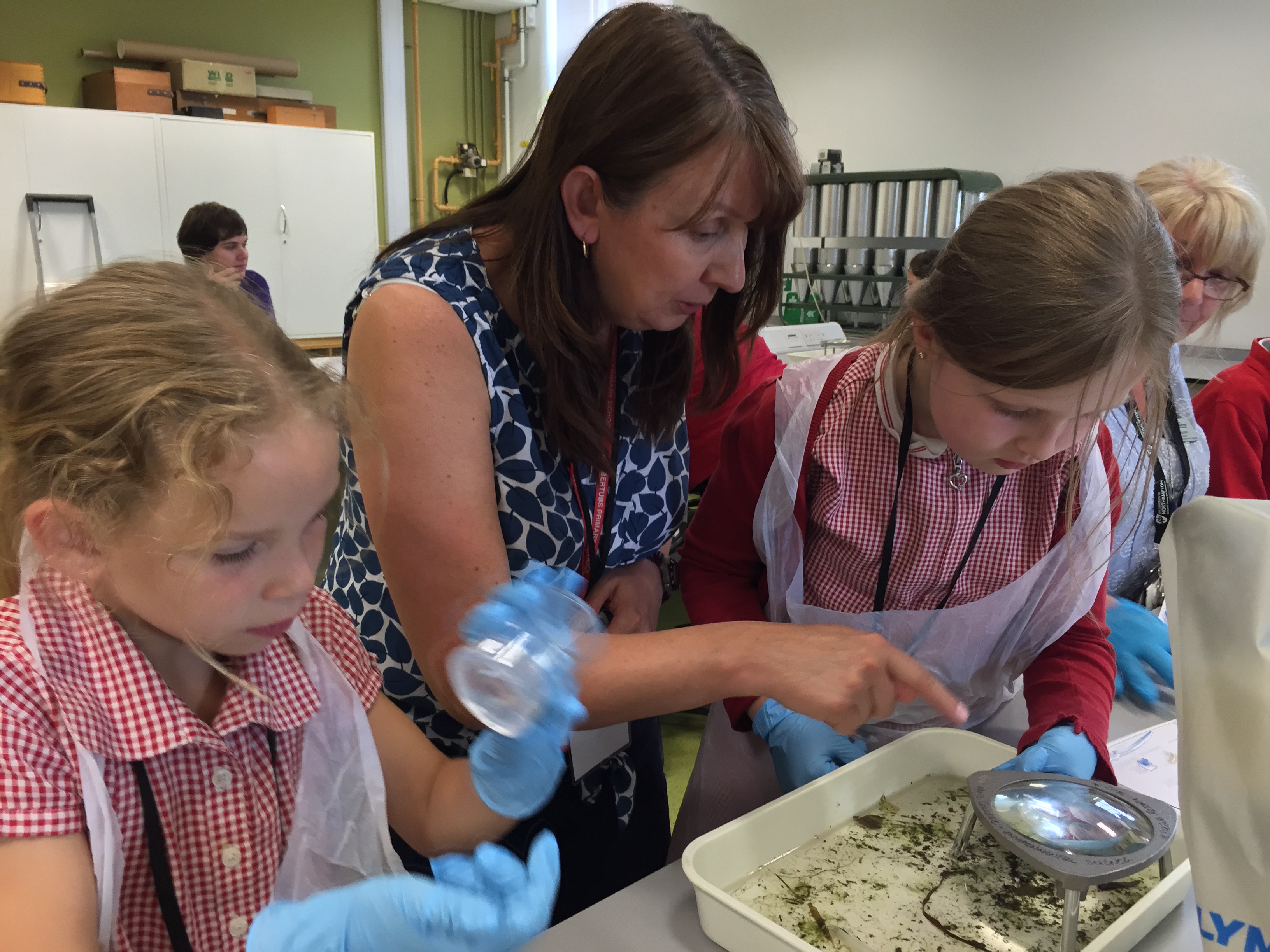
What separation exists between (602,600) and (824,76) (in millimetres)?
4232

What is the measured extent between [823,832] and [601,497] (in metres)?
0.42

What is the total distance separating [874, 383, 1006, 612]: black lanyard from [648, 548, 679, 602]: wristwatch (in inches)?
10.9

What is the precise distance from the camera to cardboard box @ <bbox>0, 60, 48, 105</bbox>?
432cm

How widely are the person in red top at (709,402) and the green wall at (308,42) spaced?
444cm

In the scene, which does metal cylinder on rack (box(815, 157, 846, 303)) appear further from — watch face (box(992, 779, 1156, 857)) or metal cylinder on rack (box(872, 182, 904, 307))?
watch face (box(992, 779, 1156, 857))

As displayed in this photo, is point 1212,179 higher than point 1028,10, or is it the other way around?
point 1028,10

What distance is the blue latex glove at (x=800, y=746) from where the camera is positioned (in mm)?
1062

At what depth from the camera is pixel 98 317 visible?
68 cm

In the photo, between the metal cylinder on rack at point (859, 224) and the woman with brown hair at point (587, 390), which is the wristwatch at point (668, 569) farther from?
the metal cylinder on rack at point (859, 224)

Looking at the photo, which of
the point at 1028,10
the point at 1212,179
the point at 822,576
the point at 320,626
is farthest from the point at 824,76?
the point at 320,626

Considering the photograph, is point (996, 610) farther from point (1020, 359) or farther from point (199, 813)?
point (199, 813)

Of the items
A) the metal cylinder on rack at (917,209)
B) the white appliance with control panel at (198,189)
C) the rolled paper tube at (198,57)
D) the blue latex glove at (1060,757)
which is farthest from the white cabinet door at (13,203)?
the blue latex glove at (1060,757)

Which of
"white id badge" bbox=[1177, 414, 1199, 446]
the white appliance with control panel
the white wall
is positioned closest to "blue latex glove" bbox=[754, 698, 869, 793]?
"white id badge" bbox=[1177, 414, 1199, 446]

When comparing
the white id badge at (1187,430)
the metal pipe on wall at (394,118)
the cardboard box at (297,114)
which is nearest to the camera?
the white id badge at (1187,430)
